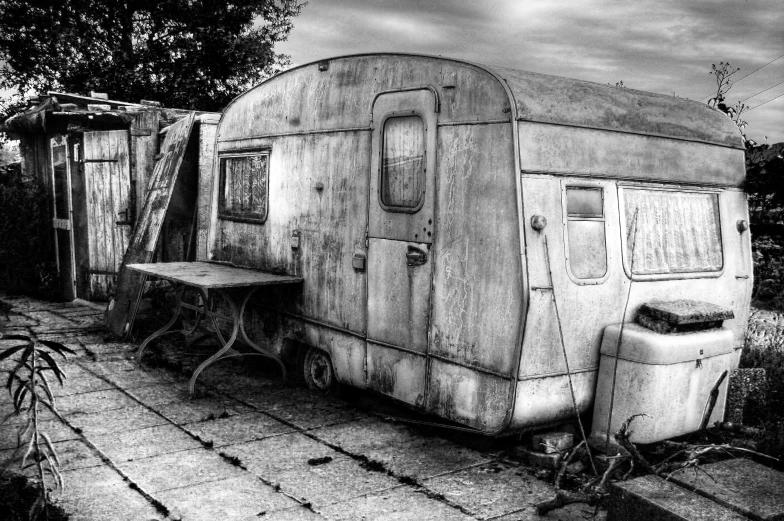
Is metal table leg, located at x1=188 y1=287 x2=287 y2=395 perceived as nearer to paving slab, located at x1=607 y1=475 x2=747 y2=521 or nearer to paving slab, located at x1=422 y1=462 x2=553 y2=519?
paving slab, located at x1=422 y1=462 x2=553 y2=519

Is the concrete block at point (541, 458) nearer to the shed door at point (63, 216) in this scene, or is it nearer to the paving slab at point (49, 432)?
the paving slab at point (49, 432)

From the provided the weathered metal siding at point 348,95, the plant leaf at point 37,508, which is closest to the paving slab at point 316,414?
the plant leaf at point 37,508

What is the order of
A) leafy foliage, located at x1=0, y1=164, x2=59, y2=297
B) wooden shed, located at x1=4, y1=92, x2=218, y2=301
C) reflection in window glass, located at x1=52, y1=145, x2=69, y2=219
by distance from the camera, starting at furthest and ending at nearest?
leafy foliage, located at x1=0, y1=164, x2=59, y2=297, reflection in window glass, located at x1=52, y1=145, x2=69, y2=219, wooden shed, located at x1=4, y1=92, x2=218, y2=301

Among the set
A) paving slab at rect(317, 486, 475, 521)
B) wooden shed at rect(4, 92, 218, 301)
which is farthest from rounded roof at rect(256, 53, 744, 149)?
wooden shed at rect(4, 92, 218, 301)

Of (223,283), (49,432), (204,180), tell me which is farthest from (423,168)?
(204,180)

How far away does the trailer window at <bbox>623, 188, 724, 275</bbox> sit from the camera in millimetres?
4832

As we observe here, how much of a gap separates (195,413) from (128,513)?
5.86ft

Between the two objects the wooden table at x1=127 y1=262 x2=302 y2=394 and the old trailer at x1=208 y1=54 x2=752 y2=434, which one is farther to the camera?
the wooden table at x1=127 y1=262 x2=302 y2=394

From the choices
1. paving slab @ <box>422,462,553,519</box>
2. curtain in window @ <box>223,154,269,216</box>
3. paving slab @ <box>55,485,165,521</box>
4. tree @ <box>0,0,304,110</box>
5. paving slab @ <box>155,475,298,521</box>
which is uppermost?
tree @ <box>0,0,304,110</box>

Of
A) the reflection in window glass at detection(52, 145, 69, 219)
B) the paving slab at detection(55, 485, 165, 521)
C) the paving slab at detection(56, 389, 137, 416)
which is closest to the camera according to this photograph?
the paving slab at detection(55, 485, 165, 521)

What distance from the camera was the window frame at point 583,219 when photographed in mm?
4477

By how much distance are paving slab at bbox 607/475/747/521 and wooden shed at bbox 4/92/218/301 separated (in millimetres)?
6430

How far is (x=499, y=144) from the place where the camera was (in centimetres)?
443

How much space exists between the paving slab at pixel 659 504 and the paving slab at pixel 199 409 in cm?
326
